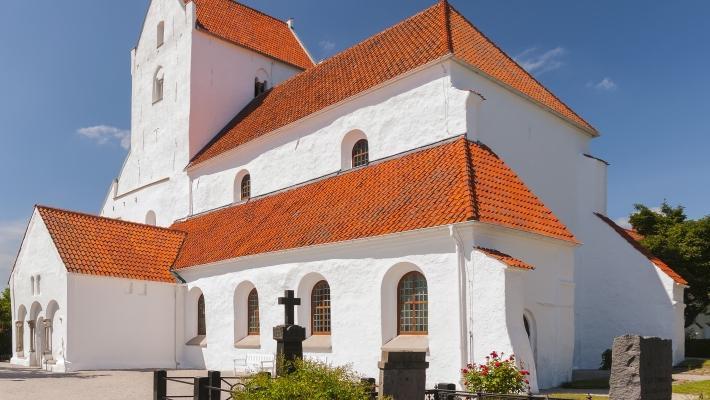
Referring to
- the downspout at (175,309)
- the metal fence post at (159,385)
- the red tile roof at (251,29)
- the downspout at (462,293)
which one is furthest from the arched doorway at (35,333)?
the downspout at (462,293)

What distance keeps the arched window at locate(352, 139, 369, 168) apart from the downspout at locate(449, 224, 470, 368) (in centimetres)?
589

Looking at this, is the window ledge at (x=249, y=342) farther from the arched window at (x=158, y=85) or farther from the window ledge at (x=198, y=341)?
the arched window at (x=158, y=85)

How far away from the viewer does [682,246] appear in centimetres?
2398

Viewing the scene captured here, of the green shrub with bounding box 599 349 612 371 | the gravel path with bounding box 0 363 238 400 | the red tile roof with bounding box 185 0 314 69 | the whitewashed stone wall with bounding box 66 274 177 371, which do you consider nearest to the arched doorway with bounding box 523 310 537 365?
the green shrub with bounding box 599 349 612 371

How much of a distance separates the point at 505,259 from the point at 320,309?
5.79m

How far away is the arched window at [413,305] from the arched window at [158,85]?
17.7 meters

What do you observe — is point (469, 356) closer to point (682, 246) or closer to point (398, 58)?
point (398, 58)

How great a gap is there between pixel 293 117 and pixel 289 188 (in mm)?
2328

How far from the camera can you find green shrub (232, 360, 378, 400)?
24.3 ft

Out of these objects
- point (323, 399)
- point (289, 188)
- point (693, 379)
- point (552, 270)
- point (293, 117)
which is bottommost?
point (693, 379)

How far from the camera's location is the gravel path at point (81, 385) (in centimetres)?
1352

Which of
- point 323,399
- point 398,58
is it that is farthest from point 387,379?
point 398,58

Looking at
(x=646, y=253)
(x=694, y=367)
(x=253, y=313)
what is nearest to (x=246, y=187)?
(x=253, y=313)

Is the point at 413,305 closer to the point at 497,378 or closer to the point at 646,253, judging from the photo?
the point at 497,378
